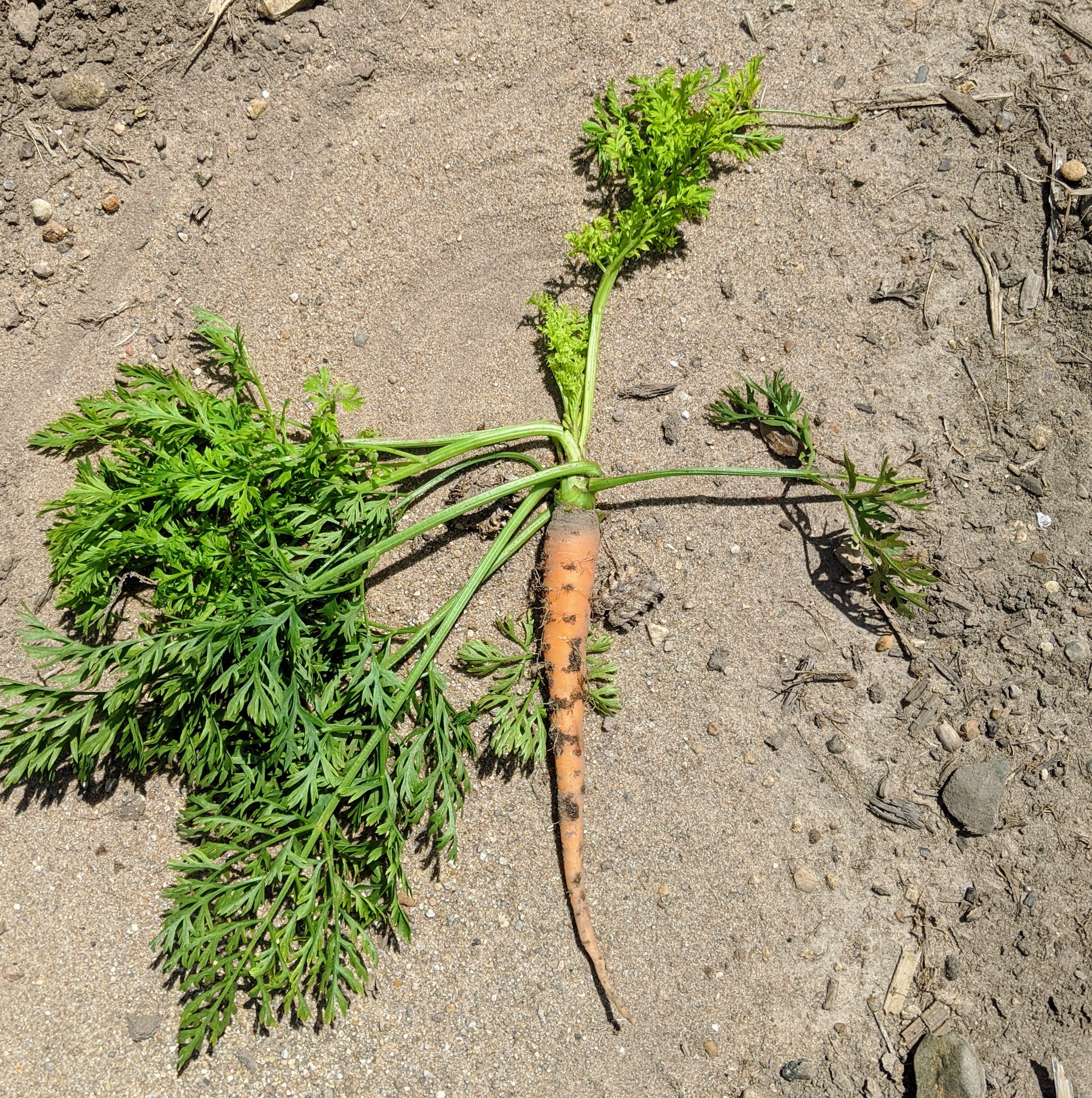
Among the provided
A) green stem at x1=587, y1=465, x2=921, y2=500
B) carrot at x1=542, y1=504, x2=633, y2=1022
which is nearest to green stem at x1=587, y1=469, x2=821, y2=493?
green stem at x1=587, y1=465, x2=921, y2=500

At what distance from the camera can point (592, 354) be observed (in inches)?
95.3

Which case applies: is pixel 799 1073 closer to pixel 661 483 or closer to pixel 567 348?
pixel 661 483

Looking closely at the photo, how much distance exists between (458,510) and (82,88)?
5.98 feet

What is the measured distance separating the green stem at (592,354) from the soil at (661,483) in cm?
12

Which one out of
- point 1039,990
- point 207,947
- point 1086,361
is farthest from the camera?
point 1086,361

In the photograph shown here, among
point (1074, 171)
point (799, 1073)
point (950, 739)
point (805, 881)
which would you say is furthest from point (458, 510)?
point (1074, 171)

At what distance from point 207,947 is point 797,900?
5.45 ft

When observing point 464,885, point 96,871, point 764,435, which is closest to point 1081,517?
point 764,435

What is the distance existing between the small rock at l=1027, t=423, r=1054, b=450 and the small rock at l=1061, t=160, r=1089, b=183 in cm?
76

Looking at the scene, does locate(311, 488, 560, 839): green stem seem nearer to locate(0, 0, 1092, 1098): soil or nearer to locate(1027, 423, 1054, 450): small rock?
locate(0, 0, 1092, 1098): soil

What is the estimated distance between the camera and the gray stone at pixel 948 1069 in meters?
2.21

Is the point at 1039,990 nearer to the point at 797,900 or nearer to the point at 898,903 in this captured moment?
the point at 898,903

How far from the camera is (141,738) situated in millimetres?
2217

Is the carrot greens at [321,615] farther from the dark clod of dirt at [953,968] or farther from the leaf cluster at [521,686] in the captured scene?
the dark clod of dirt at [953,968]
